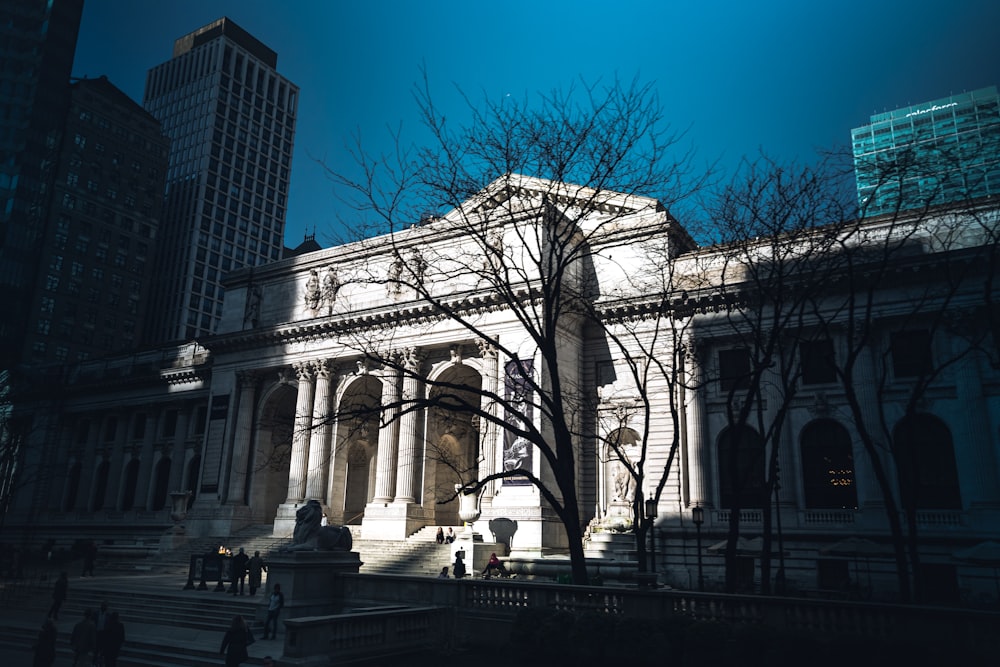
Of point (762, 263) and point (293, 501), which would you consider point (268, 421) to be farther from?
point (762, 263)

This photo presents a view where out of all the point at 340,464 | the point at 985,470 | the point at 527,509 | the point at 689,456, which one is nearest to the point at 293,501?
the point at 340,464

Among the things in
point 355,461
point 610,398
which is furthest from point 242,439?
point 610,398

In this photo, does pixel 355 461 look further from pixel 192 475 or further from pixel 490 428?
pixel 192 475

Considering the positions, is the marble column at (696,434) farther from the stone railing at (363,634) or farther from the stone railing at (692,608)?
the stone railing at (363,634)

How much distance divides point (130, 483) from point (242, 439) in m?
16.9

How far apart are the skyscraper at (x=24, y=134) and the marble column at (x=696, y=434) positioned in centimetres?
6913

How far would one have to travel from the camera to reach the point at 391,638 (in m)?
15.3

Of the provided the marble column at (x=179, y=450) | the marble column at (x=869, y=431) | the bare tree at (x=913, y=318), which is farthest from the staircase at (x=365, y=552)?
the bare tree at (x=913, y=318)

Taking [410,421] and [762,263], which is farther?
[410,421]

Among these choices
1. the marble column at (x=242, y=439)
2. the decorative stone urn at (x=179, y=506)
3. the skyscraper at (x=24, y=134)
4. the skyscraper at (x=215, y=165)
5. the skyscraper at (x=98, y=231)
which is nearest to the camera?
the marble column at (x=242, y=439)

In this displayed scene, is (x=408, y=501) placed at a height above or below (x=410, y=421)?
below

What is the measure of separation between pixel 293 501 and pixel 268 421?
5.99m

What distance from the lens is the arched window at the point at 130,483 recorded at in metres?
54.2

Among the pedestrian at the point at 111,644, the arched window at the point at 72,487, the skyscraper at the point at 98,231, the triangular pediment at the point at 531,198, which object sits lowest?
the pedestrian at the point at 111,644
